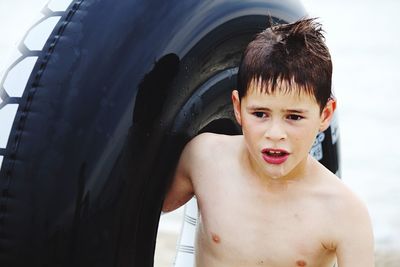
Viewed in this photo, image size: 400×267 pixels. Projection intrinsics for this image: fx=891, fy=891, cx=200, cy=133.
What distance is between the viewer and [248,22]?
6.82ft

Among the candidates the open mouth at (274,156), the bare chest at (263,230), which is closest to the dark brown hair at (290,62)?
the open mouth at (274,156)

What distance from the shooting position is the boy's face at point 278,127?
6.08 ft

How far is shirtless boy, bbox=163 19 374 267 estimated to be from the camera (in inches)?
73.6

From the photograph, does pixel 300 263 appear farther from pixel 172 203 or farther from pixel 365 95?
pixel 365 95

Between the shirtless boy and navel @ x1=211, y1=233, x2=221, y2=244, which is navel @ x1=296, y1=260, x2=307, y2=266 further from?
navel @ x1=211, y1=233, x2=221, y2=244

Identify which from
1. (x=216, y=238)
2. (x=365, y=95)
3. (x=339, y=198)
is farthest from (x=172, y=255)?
(x=365, y=95)

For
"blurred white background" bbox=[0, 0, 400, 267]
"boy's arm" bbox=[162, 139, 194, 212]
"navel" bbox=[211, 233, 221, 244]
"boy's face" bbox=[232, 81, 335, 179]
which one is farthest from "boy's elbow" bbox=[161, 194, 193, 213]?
"blurred white background" bbox=[0, 0, 400, 267]

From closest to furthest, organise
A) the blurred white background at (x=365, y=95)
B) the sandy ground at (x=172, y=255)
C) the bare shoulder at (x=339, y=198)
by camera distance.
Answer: the bare shoulder at (x=339, y=198) < the sandy ground at (x=172, y=255) < the blurred white background at (x=365, y=95)

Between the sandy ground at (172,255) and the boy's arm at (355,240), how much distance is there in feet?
6.33

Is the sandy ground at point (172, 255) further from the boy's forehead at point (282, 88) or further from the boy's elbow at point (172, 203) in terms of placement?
the boy's forehead at point (282, 88)

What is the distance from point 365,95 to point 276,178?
15.9 ft

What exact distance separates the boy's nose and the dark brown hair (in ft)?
0.23

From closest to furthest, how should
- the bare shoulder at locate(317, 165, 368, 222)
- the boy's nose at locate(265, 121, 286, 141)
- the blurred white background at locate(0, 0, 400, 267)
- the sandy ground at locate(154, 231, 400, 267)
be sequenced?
the boy's nose at locate(265, 121, 286, 141) < the bare shoulder at locate(317, 165, 368, 222) < the sandy ground at locate(154, 231, 400, 267) < the blurred white background at locate(0, 0, 400, 267)

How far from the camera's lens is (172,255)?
3896 millimetres
